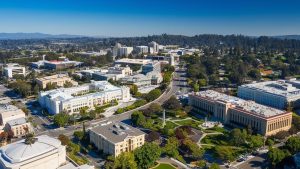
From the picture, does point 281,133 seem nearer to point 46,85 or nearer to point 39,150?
point 39,150

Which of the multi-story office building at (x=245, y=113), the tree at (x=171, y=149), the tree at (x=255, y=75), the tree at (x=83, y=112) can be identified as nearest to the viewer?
the tree at (x=171, y=149)

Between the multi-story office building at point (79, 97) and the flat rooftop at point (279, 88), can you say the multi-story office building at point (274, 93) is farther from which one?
the multi-story office building at point (79, 97)

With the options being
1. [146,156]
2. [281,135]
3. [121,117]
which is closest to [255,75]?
[281,135]

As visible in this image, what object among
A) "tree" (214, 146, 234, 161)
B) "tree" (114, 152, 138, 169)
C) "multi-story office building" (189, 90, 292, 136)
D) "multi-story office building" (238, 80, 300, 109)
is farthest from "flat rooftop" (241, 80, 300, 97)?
"tree" (114, 152, 138, 169)

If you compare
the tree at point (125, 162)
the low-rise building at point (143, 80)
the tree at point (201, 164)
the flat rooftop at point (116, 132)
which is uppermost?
the low-rise building at point (143, 80)

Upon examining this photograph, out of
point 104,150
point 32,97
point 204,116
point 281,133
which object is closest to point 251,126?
point 281,133

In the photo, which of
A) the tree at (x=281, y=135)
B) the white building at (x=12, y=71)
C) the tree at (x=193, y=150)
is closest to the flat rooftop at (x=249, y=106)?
the tree at (x=281, y=135)

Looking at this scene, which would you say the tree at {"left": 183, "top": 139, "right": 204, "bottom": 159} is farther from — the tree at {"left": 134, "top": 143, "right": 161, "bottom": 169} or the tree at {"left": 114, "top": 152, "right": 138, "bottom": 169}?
the tree at {"left": 114, "top": 152, "right": 138, "bottom": 169}
